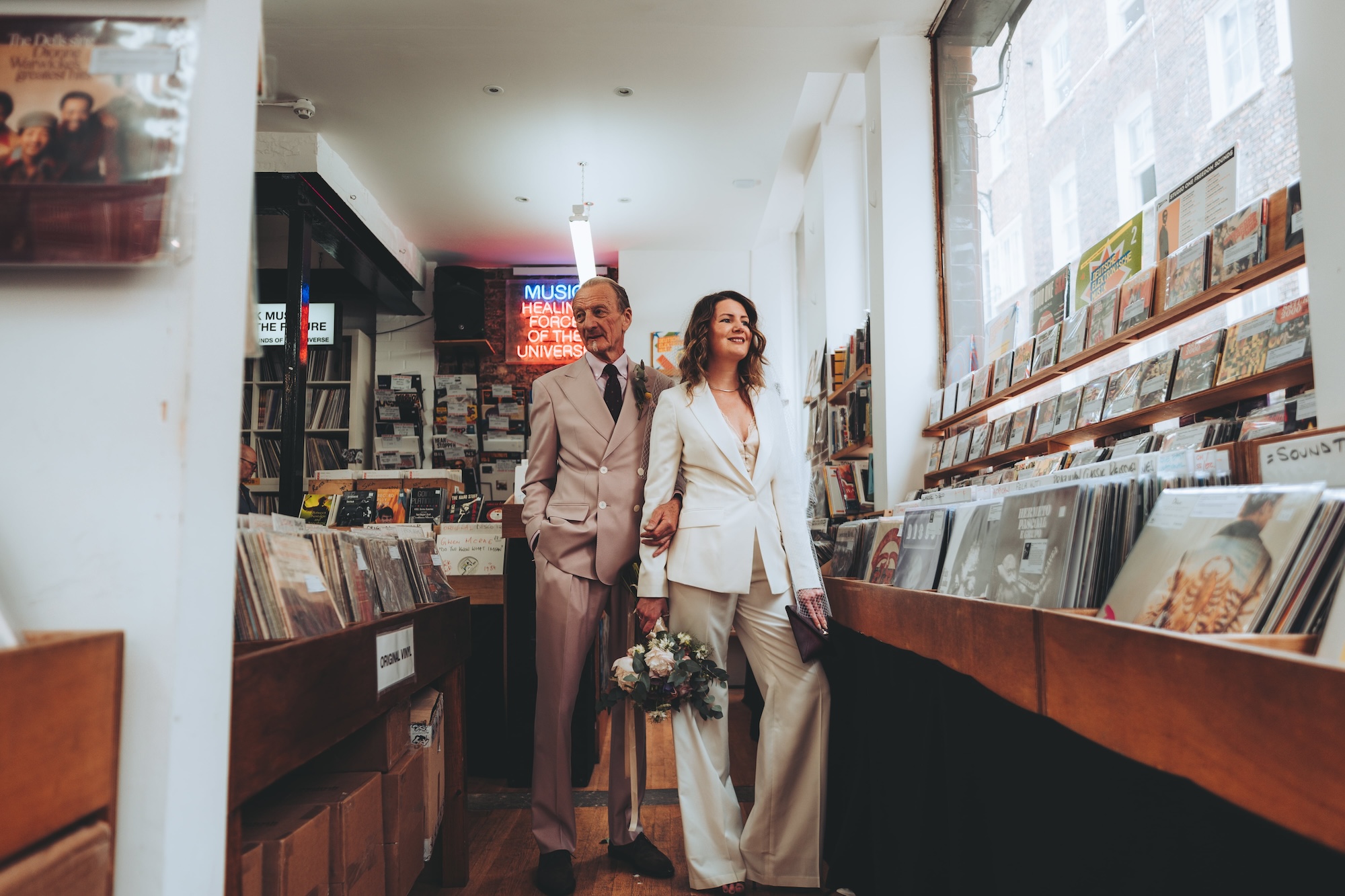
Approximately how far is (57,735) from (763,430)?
174 centimetres

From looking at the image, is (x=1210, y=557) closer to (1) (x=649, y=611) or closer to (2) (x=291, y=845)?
(2) (x=291, y=845)

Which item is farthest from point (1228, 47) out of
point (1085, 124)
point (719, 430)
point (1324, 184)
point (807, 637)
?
point (807, 637)

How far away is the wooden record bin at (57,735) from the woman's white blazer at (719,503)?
1.44m

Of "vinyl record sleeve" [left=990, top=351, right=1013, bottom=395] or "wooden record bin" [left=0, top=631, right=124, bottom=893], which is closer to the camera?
"wooden record bin" [left=0, top=631, right=124, bottom=893]

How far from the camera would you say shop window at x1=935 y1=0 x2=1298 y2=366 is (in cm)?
290

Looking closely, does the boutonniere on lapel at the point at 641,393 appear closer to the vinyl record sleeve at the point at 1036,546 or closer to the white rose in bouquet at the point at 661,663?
the white rose in bouquet at the point at 661,663

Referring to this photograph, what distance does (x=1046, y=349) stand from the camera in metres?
2.64

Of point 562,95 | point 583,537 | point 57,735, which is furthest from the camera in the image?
point 562,95

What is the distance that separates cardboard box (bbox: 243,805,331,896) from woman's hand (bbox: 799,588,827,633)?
1.23 metres

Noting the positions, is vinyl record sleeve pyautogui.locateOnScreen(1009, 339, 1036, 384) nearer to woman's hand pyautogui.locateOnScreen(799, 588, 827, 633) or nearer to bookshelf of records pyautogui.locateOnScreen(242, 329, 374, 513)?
woman's hand pyautogui.locateOnScreen(799, 588, 827, 633)

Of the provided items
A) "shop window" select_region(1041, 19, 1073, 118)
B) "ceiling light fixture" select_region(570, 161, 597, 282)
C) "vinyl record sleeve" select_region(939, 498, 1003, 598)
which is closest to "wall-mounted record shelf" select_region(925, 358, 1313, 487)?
"vinyl record sleeve" select_region(939, 498, 1003, 598)

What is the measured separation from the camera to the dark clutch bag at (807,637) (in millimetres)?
2039

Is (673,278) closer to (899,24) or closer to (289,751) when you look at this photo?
(899,24)

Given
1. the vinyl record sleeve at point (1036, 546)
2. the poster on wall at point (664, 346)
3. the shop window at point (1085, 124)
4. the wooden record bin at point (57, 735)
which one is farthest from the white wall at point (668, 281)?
the wooden record bin at point (57, 735)
